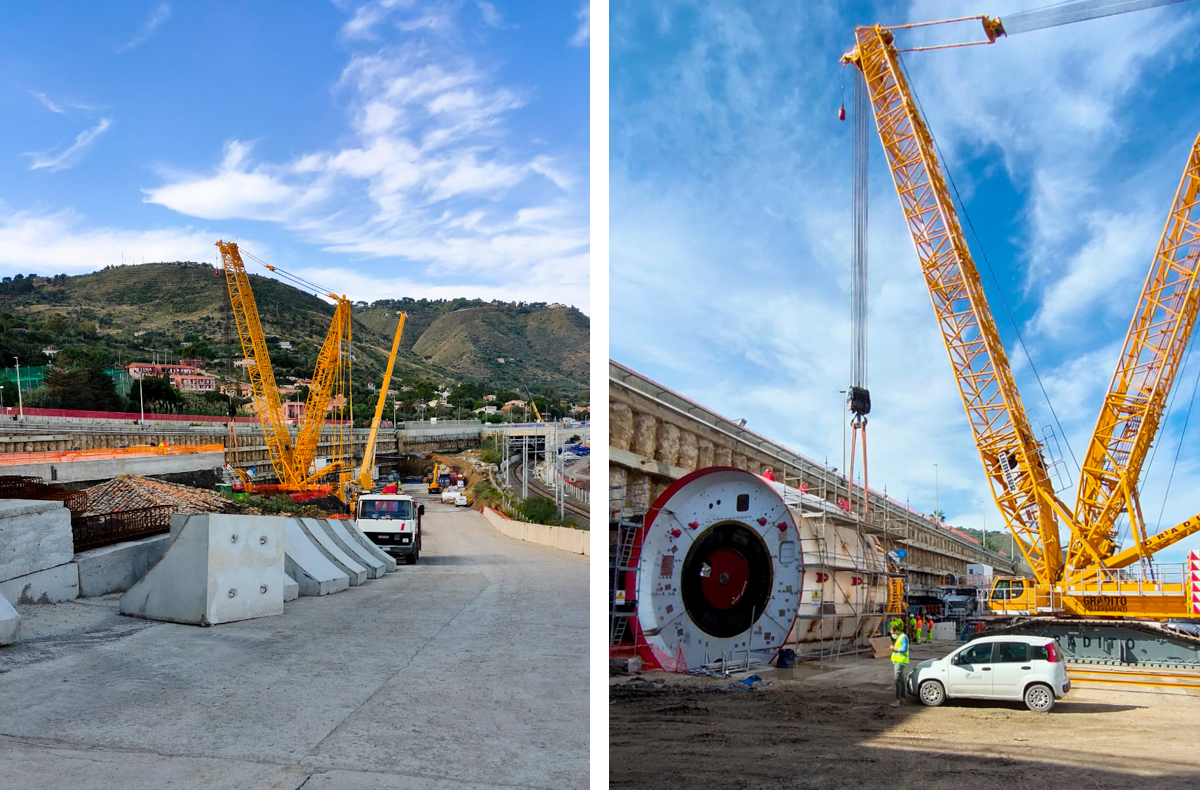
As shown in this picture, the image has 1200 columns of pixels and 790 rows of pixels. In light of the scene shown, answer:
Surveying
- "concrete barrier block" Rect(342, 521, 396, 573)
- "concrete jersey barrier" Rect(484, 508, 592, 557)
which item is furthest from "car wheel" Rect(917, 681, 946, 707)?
"concrete jersey barrier" Rect(484, 508, 592, 557)

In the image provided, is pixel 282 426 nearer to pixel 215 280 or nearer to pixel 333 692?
pixel 215 280

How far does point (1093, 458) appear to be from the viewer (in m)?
5.63

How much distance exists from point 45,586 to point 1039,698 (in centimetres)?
1090

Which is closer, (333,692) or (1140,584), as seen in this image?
(1140,584)

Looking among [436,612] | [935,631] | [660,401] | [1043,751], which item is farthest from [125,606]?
[1043,751]

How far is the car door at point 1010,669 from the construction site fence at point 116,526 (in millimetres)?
11484

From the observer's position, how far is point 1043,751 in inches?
169

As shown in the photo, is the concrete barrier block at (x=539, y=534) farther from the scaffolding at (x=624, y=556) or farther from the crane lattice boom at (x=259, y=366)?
the crane lattice boom at (x=259, y=366)

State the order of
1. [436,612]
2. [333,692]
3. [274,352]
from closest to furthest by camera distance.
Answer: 1. [333,692]
2. [436,612]
3. [274,352]

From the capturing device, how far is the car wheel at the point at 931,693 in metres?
4.78

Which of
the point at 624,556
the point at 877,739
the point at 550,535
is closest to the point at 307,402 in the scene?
the point at 550,535

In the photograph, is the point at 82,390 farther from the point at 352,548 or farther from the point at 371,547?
the point at 352,548

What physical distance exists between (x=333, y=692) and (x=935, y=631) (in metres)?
4.54

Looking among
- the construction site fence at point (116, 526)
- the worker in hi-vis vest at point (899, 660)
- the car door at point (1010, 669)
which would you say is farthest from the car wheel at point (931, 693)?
the construction site fence at point (116, 526)
